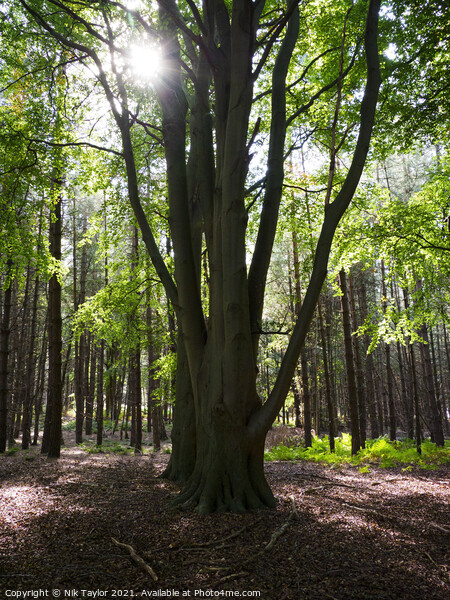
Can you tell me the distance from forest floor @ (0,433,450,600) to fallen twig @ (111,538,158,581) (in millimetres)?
14

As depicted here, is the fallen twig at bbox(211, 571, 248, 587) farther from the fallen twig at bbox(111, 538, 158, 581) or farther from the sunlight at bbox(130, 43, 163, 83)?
the sunlight at bbox(130, 43, 163, 83)

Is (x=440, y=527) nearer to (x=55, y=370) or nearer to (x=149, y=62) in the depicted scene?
(x=149, y=62)

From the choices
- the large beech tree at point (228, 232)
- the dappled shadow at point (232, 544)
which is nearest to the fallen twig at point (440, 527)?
the dappled shadow at point (232, 544)

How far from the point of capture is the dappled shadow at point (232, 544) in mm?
2531

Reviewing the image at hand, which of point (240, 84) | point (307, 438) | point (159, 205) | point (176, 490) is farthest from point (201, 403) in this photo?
point (307, 438)

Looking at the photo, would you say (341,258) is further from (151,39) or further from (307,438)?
(307,438)

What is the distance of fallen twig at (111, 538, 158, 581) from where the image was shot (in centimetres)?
263

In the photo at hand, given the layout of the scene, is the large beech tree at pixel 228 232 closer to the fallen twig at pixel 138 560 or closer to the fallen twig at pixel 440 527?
the fallen twig at pixel 138 560

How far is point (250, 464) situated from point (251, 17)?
5066 mm

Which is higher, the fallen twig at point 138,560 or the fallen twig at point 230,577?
the fallen twig at point 138,560

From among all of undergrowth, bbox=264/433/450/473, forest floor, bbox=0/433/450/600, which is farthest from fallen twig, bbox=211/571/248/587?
undergrowth, bbox=264/433/450/473

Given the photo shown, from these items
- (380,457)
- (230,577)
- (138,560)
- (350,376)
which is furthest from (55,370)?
(380,457)

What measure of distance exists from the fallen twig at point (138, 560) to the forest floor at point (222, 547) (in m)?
0.01

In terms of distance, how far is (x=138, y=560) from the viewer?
9.20 ft
